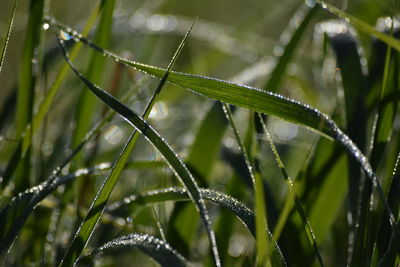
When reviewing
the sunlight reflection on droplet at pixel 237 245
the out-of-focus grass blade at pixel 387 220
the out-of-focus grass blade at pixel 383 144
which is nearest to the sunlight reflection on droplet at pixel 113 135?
the sunlight reflection on droplet at pixel 237 245

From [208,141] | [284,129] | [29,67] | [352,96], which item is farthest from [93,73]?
[284,129]

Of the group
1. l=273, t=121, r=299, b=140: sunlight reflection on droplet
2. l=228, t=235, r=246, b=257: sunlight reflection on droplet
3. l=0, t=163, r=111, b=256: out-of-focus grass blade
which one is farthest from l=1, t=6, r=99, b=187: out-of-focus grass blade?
l=273, t=121, r=299, b=140: sunlight reflection on droplet

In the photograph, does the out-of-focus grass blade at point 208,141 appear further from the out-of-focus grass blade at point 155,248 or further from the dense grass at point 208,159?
the out-of-focus grass blade at point 155,248

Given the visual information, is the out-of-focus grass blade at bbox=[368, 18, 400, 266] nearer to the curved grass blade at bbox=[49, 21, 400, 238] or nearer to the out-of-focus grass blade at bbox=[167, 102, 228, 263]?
the curved grass blade at bbox=[49, 21, 400, 238]

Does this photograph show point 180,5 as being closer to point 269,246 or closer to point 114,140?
point 114,140

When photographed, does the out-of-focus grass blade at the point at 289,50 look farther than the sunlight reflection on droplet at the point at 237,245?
No

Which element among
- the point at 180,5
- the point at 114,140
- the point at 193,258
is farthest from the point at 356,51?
the point at 180,5
